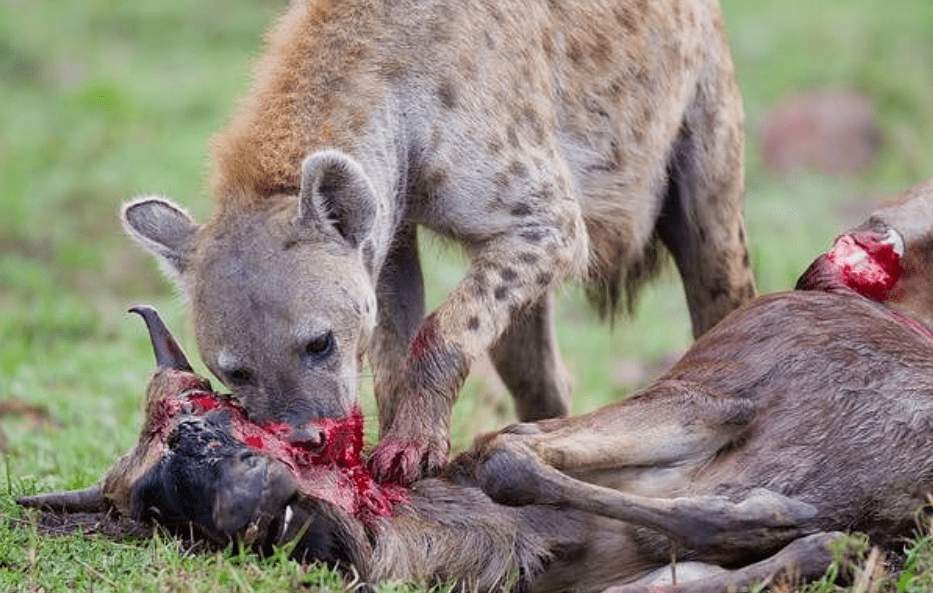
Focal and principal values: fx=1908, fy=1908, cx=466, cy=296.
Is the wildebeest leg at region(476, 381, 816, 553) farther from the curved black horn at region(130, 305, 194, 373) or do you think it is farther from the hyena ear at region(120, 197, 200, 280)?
the hyena ear at region(120, 197, 200, 280)

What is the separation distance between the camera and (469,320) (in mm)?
4684

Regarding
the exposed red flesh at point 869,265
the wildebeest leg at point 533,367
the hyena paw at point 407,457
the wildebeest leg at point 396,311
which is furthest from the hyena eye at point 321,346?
the wildebeest leg at point 533,367

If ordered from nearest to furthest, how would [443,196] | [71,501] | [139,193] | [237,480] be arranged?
[237,480]
[71,501]
[443,196]
[139,193]

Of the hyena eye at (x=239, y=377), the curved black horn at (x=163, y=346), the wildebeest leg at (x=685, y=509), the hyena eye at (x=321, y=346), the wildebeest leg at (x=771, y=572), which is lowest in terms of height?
the wildebeest leg at (x=771, y=572)

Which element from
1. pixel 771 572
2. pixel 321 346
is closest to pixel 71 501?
pixel 321 346

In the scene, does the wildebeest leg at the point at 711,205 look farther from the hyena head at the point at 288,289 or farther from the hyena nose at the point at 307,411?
the hyena nose at the point at 307,411

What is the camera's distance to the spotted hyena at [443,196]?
4438 millimetres

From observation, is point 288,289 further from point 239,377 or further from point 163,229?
point 163,229

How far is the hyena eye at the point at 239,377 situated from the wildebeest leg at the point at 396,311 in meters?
0.75

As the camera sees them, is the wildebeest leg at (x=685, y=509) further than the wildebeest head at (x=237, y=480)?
Yes

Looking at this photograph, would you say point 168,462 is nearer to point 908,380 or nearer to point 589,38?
point 908,380

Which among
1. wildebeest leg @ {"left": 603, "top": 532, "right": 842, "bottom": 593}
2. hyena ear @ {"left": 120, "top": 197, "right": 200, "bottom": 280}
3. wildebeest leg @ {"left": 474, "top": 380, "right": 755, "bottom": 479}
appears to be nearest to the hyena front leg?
wildebeest leg @ {"left": 474, "top": 380, "right": 755, "bottom": 479}

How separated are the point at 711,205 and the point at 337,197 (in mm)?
1694

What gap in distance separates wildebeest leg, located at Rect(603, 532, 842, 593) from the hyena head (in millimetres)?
954
